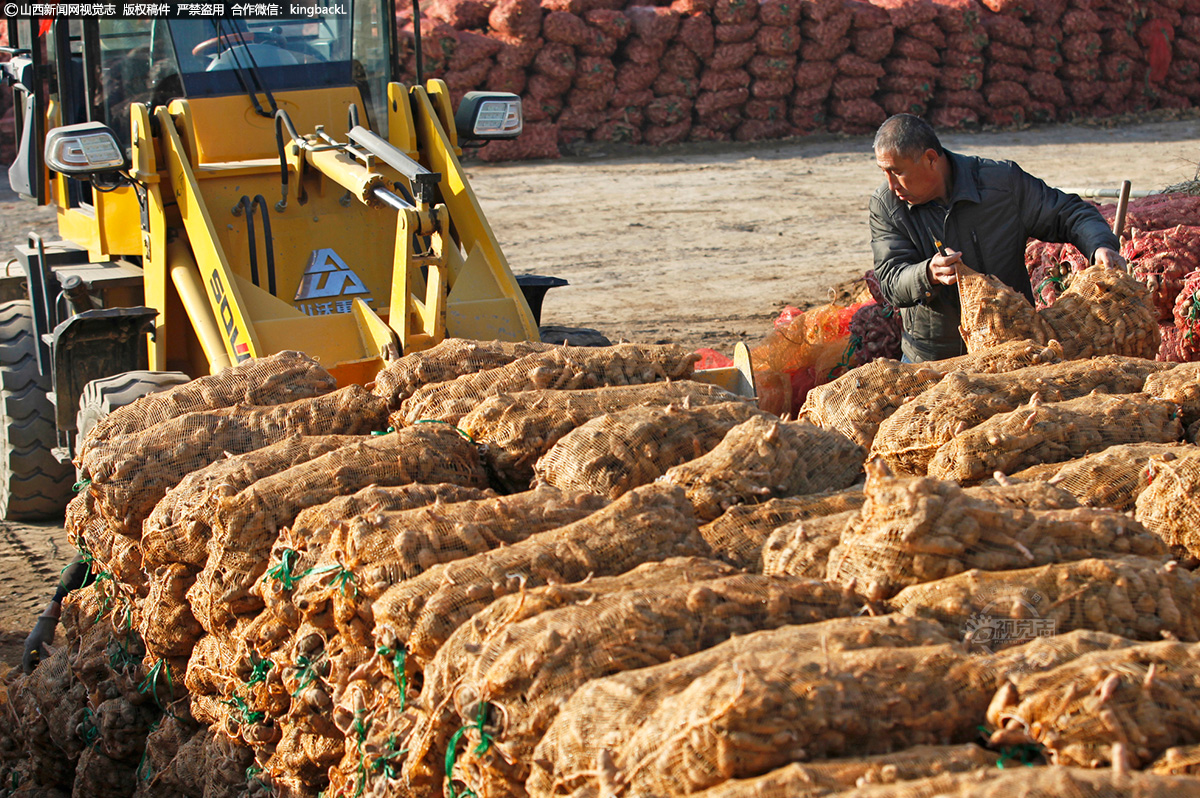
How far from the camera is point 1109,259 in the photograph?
4922 mm

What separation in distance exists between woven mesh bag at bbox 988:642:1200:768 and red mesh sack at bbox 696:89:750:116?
17824 millimetres

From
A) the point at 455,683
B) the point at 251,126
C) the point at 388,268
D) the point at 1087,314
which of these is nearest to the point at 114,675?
the point at 455,683

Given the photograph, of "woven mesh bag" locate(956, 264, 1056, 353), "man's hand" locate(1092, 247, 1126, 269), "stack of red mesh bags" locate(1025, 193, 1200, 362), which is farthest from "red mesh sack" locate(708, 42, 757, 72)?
"woven mesh bag" locate(956, 264, 1056, 353)

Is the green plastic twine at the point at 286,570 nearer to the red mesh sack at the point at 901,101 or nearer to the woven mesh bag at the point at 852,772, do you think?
the woven mesh bag at the point at 852,772

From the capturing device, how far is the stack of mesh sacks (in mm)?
18453

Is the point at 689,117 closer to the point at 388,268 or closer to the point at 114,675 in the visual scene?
the point at 388,268

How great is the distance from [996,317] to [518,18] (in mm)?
14986

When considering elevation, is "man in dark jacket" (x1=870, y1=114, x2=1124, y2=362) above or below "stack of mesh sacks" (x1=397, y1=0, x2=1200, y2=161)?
below

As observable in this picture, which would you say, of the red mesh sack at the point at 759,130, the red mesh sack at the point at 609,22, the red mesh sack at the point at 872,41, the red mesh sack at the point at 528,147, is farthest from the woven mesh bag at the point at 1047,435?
the red mesh sack at the point at 872,41

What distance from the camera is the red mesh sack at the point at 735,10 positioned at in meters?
18.8

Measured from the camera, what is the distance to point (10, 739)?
4828 mm

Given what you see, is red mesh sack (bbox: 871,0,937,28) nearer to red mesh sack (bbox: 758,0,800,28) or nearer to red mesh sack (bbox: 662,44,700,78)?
red mesh sack (bbox: 758,0,800,28)

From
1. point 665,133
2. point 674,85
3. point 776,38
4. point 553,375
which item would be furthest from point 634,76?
point 553,375

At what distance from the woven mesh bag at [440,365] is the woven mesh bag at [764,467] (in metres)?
1.11
